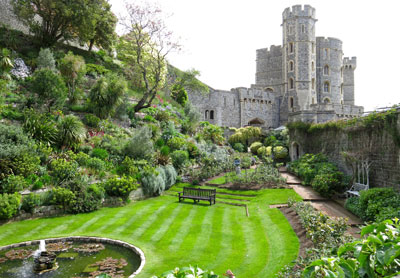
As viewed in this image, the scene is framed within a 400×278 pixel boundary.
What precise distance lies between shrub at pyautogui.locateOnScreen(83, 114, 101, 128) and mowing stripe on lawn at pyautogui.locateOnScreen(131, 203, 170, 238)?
8.30m

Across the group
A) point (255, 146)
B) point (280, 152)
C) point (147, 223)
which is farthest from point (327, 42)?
point (147, 223)

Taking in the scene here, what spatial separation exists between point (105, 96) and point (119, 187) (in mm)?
8276

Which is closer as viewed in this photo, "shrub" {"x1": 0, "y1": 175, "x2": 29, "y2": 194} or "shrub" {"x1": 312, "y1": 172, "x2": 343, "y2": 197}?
"shrub" {"x1": 0, "y1": 175, "x2": 29, "y2": 194}

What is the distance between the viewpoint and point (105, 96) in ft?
63.2

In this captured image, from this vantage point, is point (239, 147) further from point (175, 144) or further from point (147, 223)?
point (147, 223)

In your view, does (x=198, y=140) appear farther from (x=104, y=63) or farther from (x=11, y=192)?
(x=11, y=192)

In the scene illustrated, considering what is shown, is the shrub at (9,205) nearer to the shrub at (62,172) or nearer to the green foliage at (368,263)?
the shrub at (62,172)

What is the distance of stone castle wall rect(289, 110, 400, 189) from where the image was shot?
38.9 ft

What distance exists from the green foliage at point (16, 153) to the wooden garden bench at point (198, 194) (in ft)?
22.2

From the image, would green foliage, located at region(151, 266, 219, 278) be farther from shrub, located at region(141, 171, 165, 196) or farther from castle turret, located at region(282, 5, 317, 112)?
castle turret, located at region(282, 5, 317, 112)

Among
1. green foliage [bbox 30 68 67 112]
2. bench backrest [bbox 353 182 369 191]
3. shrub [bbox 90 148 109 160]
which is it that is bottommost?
A: bench backrest [bbox 353 182 369 191]

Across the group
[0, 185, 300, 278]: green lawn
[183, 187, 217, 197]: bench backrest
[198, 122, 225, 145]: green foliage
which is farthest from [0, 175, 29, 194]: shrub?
[198, 122, 225, 145]: green foliage

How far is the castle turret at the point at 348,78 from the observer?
162 feet

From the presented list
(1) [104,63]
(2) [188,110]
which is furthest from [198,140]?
(1) [104,63]
